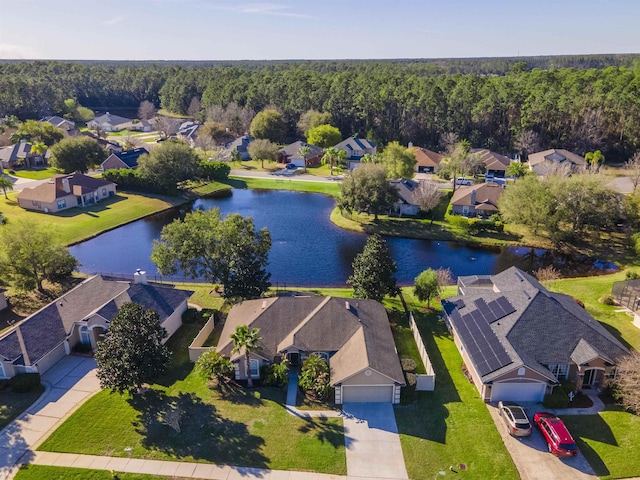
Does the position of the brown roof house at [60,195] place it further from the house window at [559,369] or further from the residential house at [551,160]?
the residential house at [551,160]

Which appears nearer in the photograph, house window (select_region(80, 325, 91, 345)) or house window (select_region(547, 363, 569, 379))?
house window (select_region(547, 363, 569, 379))

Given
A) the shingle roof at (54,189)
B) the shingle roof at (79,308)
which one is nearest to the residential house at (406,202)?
the shingle roof at (79,308)

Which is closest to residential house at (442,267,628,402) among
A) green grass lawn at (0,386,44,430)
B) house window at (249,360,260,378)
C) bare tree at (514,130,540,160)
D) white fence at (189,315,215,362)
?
house window at (249,360,260,378)

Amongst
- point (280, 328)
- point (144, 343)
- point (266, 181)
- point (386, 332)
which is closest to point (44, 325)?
point (144, 343)

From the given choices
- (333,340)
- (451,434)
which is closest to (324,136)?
(333,340)

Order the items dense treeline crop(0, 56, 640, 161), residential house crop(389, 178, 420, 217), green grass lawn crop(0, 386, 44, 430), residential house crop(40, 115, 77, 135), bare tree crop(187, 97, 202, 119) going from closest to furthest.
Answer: green grass lawn crop(0, 386, 44, 430), residential house crop(389, 178, 420, 217), dense treeline crop(0, 56, 640, 161), residential house crop(40, 115, 77, 135), bare tree crop(187, 97, 202, 119)

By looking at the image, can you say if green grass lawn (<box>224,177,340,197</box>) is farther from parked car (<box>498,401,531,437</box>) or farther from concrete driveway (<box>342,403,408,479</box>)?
parked car (<box>498,401,531,437</box>)
